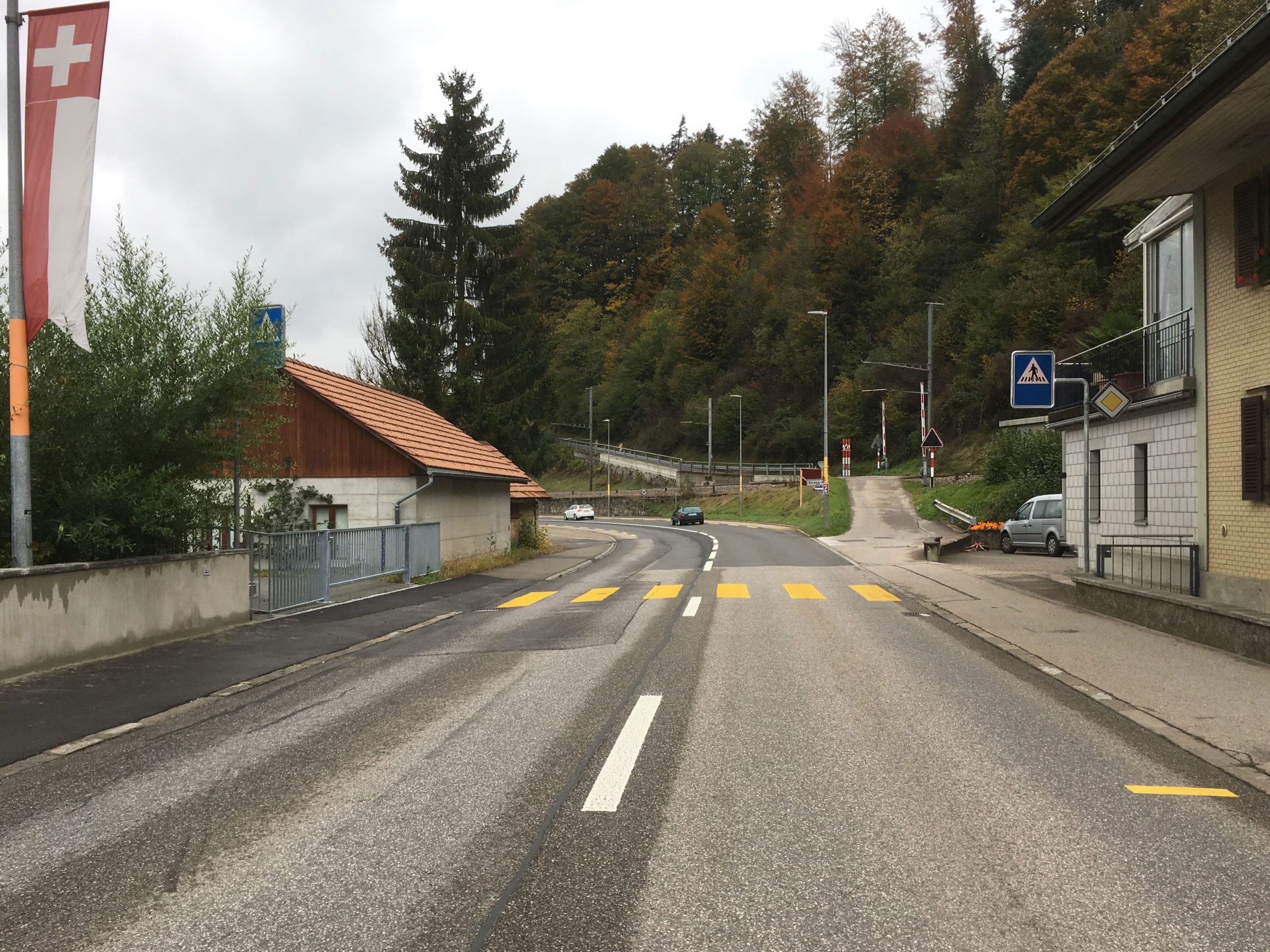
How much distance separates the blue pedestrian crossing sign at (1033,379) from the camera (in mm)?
14680

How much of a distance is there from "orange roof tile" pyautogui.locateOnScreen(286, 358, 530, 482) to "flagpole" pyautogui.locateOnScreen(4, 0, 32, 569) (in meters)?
9.98

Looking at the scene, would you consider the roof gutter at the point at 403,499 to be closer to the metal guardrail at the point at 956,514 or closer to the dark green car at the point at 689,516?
the metal guardrail at the point at 956,514

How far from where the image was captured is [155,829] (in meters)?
4.74

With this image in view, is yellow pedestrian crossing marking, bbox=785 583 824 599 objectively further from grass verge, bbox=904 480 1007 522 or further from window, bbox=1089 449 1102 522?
grass verge, bbox=904 480 1007 522

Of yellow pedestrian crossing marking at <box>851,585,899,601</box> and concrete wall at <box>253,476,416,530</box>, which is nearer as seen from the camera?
yellow pedestrian crossing marking at <box>851,585,899,601</box>

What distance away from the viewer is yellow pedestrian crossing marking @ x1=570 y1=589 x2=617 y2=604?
1672 cm

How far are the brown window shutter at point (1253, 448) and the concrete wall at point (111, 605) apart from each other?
A: 43.6 feet

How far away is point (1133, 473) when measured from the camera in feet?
52.5

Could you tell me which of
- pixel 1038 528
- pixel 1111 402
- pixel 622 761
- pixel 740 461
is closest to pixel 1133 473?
pixel 1111 402

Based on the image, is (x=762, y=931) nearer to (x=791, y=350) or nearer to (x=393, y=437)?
(x=393, y=437)

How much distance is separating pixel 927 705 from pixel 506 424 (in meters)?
27.3

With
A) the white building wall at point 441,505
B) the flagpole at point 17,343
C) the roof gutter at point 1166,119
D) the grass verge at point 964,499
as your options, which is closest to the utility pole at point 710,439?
the grass verge at point 964,499

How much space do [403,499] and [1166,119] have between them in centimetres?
1634

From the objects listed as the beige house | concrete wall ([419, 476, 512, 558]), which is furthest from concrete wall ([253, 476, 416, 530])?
the beige house
